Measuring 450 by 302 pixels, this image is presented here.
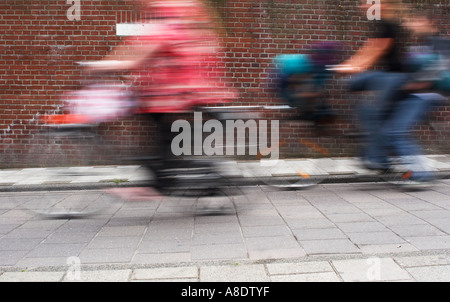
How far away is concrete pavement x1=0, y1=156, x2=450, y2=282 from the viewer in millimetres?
2615

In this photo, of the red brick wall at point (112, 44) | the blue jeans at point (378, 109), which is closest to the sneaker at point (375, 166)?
the blue jeans at point (378, 109)

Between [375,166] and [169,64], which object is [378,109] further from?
[169,64]

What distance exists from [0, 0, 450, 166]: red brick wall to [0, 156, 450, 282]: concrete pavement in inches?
113

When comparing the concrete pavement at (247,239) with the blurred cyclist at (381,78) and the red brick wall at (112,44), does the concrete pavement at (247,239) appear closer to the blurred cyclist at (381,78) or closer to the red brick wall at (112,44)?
the blurred cyclist at (381,78)

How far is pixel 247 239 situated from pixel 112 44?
5504 mm

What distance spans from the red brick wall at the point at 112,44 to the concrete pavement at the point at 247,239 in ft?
9.41

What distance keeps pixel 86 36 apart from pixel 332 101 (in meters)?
4.84

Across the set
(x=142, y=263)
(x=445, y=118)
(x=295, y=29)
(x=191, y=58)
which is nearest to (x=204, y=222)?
(x=142, y=263)

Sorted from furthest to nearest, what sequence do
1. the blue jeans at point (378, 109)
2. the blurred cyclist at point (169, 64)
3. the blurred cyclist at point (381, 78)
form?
the blue jeans at point (378, 109), the blurred cyclist at point (381, 78), the blurred cyclist at point (169, 64)

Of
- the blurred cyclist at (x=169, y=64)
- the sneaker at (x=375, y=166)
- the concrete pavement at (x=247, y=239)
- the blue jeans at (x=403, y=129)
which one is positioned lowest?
the concrete pavement at (x=247, y=239)

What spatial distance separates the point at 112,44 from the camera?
7.46m

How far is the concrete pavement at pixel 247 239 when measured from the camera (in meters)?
2.62

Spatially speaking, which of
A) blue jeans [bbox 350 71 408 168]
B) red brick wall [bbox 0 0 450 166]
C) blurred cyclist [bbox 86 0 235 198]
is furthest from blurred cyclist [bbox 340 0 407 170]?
red brick wall [bbox 0 0 450 166]

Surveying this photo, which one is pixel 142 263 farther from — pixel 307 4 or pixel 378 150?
pixel 307 4
